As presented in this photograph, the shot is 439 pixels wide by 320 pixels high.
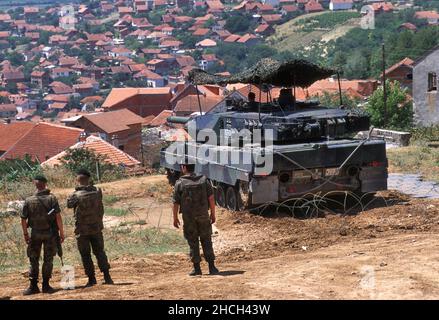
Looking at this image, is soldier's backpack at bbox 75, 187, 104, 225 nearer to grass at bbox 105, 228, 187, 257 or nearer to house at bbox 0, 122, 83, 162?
grass at bbox 105, 228, 187, 257

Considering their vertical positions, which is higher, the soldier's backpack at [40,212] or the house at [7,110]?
the soldier's backpack at [40,212]

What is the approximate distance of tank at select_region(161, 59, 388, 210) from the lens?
50.6 feet

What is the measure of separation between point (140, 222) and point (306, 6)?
506 feet

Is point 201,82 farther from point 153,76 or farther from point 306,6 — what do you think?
point 306,6

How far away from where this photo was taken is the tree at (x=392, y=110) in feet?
142

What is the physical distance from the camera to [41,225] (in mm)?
10477

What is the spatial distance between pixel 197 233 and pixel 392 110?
34388 millimetres

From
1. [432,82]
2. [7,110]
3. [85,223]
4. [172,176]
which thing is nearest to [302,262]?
[85,223]

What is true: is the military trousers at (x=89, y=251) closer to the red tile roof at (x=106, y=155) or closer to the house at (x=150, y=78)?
the red tile roof at (x=106, y=155)

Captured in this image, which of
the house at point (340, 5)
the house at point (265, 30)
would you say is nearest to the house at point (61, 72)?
the house at point (265, 30)

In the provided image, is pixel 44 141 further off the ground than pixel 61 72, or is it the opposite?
pixel 61 72

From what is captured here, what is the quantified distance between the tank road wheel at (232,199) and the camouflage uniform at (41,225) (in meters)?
6.08

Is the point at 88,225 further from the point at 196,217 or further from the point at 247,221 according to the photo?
the point at 247,221
